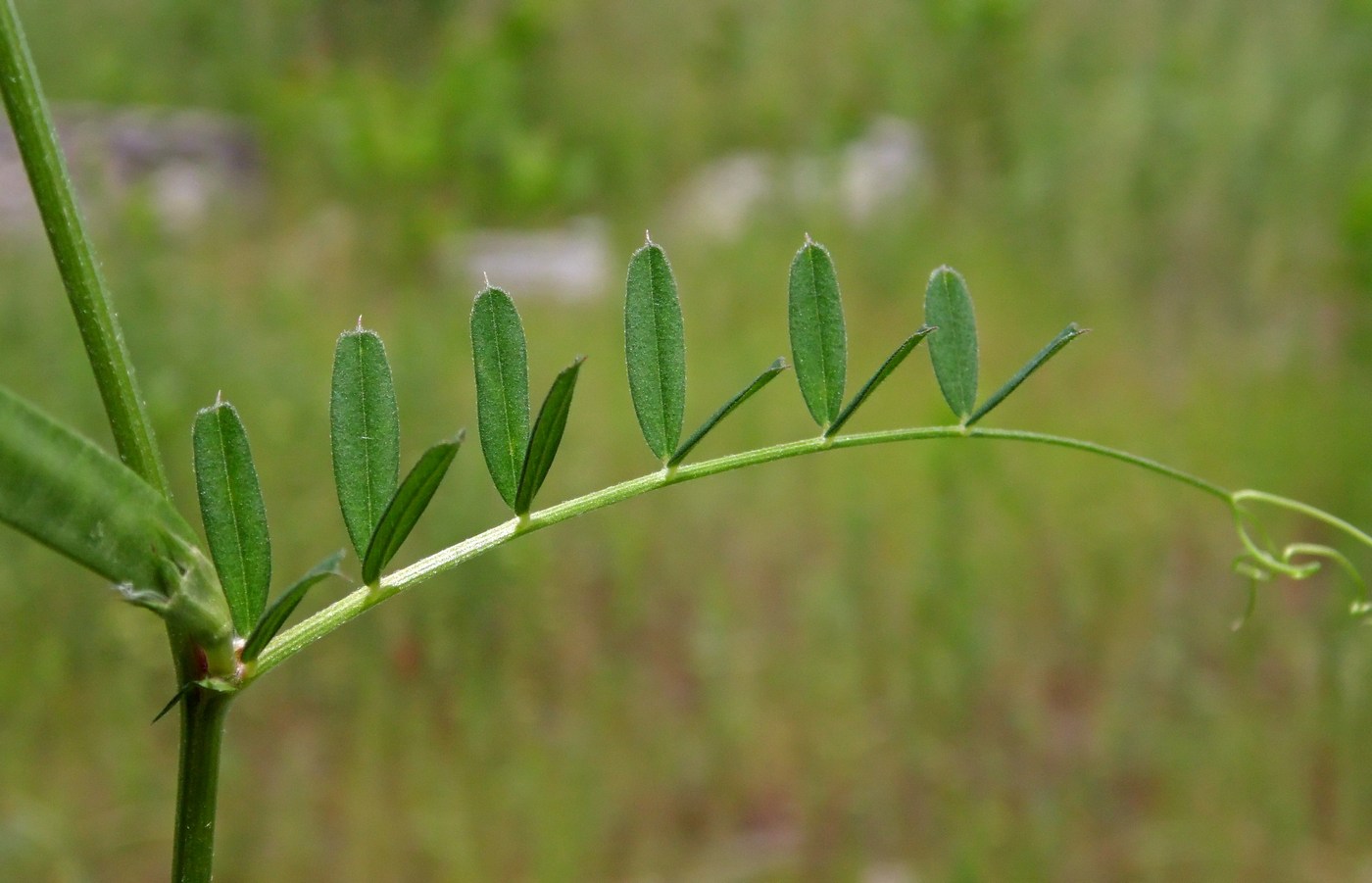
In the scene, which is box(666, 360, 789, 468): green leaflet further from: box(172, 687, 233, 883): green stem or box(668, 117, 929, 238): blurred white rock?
box(668, 117, 929, 238): blurred white rock

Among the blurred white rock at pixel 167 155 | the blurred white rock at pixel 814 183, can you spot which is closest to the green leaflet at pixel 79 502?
the blurred white rock at pixel 814 183

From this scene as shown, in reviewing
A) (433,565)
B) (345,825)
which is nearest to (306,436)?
(345,825)

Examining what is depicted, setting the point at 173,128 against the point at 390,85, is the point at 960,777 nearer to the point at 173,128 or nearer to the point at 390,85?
the point at 390,85

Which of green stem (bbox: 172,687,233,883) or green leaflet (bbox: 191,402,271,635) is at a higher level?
green leaflet (bbox: 191,402,271,635)

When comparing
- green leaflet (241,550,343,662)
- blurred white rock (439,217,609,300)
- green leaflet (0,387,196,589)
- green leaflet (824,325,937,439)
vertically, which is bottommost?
green leaflet (241,550,343,662)

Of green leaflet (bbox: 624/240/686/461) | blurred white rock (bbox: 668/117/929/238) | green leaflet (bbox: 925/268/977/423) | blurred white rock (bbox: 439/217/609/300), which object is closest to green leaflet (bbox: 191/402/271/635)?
green leaflet (bbox: 624/240/686/461)

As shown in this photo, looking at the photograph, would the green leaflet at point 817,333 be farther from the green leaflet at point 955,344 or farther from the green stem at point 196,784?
the green stem at point 196,784

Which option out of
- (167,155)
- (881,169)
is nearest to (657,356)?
(881,169)
